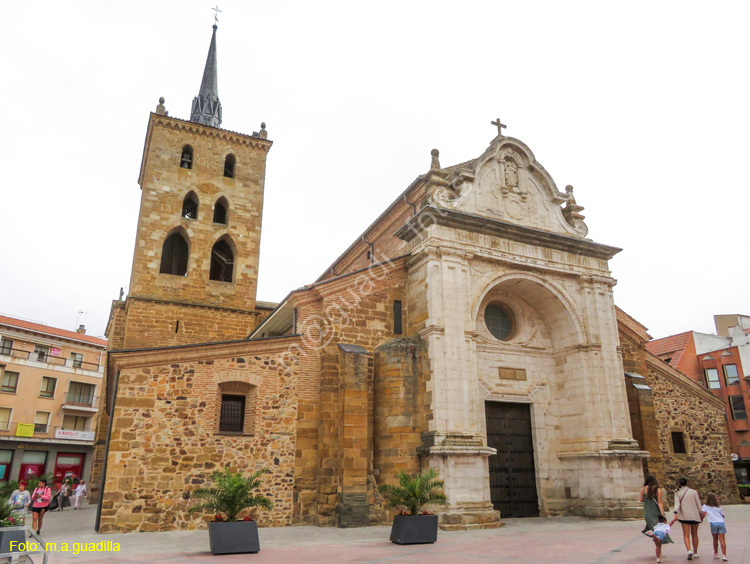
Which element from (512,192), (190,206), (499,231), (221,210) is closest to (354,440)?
(499,231)

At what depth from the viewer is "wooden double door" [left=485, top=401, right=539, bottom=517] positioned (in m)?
16.5

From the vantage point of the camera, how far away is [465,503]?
14.1 meters

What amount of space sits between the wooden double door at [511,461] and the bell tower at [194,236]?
1389cm

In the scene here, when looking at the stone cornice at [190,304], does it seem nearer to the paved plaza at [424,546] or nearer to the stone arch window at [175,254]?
the stone arch window at [175,254]

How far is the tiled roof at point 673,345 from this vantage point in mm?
40256

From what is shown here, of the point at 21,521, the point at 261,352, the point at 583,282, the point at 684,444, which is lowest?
the point at 21,521

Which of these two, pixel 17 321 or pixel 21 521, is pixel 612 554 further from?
pixel 17 321

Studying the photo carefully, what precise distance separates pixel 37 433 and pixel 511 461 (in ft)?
123

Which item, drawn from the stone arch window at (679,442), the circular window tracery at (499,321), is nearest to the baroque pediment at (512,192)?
the circular window tracery at (499,321)

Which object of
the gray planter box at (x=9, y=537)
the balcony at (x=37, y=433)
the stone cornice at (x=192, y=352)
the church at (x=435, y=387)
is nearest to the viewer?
the gray planter box at (x=9, y=537)

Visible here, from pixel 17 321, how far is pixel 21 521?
135 ft

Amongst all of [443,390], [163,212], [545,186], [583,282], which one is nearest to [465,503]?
[443,390]

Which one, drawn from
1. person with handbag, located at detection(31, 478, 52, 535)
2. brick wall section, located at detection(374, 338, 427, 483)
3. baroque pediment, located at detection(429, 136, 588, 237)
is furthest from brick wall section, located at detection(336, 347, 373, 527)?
person with handbag, located at detection(31, 478, 52, 535)

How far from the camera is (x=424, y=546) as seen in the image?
11039 mm
